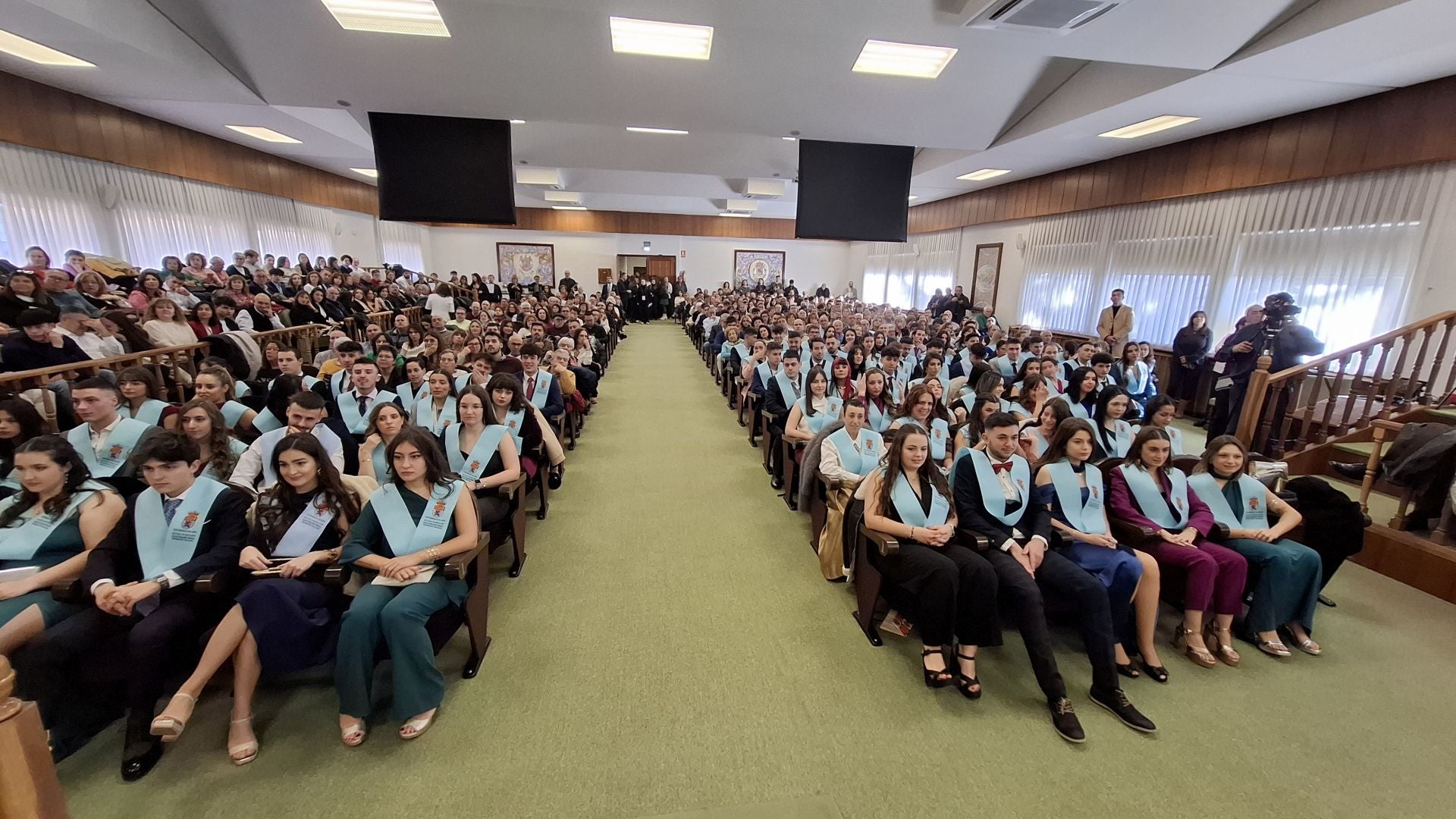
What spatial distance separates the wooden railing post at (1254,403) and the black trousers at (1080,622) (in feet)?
12.0

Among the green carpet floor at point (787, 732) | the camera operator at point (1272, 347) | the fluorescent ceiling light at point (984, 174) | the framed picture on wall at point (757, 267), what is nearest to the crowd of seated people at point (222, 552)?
the green carpet floor at point (787, 732)

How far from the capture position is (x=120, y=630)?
197 cm

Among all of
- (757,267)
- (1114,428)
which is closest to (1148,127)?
(1114,428)

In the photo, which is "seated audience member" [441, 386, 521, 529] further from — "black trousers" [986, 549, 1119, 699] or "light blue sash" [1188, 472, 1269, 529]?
"light blue sash" [1188, 472, 1269, 529]

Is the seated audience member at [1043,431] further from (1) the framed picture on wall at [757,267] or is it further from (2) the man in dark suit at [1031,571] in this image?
(1) the framed picture on wall at [757,267]

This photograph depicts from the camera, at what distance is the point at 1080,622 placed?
→ 2.38 m

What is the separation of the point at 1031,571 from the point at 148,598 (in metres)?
3.48

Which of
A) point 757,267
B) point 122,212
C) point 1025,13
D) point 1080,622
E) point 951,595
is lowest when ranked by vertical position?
point 1080,622

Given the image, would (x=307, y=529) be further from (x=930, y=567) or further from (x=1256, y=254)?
(x=1256, y=254)

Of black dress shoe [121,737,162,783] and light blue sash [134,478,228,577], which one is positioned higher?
light blue sash [134,478,228,577]

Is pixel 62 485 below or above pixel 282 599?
above

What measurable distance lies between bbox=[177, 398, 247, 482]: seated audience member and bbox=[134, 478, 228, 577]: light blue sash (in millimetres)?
516

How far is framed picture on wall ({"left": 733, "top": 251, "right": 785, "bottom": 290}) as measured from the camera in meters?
20.7

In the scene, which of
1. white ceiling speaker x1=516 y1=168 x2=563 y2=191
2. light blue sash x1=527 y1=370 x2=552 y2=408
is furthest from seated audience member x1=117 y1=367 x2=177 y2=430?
white ceiling speaker x1=516 y1=168 x2=563 y2=191
